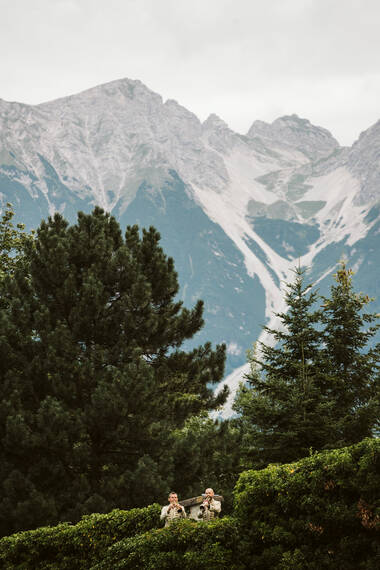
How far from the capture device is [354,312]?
2059 centimetres

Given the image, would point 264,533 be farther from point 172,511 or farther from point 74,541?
point 74,541

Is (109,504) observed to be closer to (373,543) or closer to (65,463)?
(65,463)

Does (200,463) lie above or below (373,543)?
above

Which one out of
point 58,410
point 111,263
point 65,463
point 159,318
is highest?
point 111,263

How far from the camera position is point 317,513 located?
9.33 metres

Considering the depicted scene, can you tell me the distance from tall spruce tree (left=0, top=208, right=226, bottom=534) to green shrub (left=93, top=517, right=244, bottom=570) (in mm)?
4245

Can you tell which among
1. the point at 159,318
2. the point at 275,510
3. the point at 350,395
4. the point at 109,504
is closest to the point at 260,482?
the point at 275,510

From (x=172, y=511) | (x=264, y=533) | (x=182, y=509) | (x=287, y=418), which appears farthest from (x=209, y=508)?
(x=287, y=418)

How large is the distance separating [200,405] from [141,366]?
6522mm

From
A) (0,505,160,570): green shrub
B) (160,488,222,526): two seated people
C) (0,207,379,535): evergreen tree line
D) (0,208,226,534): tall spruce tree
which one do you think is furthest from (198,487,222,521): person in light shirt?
(0,208,226,534): tall spruce tree

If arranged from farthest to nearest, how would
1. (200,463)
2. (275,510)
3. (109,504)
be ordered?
1. (200,463)
2. (109,504)
3. (275,510)

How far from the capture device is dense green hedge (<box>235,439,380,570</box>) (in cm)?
880

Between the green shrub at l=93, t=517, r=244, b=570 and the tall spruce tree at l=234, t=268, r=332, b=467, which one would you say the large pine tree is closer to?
the tall spruce tree at l=234, t=268, r=332, b=467

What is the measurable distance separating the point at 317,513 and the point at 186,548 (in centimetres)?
274
